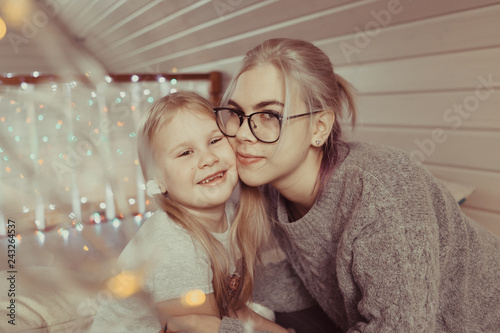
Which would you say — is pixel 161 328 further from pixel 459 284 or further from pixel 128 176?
pixel 459 284

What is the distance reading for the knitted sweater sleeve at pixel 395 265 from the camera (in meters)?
0.65

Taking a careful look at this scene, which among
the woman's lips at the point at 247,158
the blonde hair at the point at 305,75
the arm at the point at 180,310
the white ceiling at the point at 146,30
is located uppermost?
the white ceiling at the point at 146,30

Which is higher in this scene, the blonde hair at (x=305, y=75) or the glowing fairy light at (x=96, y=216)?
the blonde hair at (x=305, y=75)

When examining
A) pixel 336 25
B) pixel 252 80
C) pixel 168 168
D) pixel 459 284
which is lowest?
pixel 459 284

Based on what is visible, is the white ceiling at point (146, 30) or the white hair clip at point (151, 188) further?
the white hair clip at point (151, 188)

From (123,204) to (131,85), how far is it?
0.24m

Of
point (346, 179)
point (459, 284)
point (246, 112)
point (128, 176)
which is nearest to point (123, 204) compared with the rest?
point (128, 176)

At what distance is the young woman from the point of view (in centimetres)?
67

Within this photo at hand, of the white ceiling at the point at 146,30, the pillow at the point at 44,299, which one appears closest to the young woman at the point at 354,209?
the white ceiling at the point at 146,30

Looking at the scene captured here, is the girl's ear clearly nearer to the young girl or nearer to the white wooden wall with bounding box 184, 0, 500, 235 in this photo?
the young girl

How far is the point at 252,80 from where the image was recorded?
2.56 ft

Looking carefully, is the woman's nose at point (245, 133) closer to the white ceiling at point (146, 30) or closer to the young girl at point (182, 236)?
the young girl at point (182, 236)

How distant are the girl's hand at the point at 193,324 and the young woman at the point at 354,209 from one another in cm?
24

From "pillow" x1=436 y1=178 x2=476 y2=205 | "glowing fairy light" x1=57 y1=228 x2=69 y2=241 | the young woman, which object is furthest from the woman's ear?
"pillow" x1=436 y1=178 x2=476 y2=205
